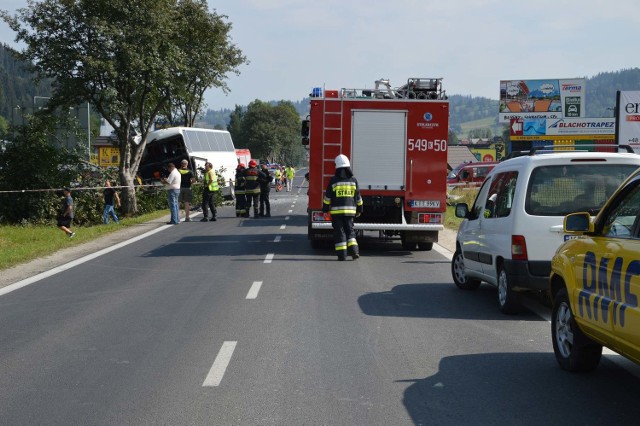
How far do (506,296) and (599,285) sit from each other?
3.67 meters

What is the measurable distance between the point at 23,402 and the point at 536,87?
63.0 m

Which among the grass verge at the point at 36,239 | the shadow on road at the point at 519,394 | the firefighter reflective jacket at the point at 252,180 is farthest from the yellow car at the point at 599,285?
A: the firefighter reflective jacket at the point at 252,180

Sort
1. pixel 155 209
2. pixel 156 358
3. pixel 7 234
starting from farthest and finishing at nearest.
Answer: pixel 155 209
pixel 7 234
pixel 156 358

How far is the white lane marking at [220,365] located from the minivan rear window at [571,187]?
3.69m

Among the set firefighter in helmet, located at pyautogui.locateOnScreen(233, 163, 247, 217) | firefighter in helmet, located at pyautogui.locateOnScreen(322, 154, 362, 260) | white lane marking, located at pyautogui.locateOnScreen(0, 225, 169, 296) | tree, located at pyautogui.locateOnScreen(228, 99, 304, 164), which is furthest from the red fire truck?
tree, located at pyautogui.locateOnScreen(228, 99, 304, 164)

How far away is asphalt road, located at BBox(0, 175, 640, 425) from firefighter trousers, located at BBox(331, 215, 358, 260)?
1810 millimetres

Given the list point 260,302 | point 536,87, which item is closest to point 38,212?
point 260,302

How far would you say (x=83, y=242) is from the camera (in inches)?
786

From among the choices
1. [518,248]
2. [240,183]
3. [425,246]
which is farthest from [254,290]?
[240,183]

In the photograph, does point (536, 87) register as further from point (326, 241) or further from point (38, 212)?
point (326, 241)

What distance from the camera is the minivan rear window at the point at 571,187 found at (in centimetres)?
950

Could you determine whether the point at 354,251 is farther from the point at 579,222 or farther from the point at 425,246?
the point at 579,222

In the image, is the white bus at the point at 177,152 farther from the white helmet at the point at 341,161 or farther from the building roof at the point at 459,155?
the building roof at the point at 459,155

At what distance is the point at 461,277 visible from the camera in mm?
12352
